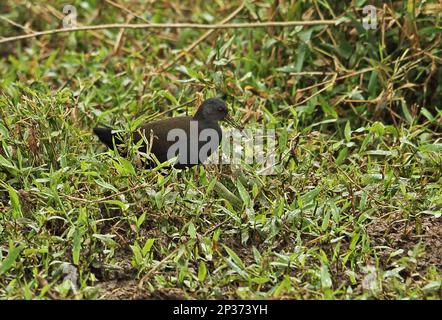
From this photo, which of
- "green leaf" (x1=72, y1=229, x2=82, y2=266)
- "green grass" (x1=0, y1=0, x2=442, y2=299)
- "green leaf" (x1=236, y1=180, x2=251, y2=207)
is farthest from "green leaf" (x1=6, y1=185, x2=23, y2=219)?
"green leaf" (x1=236, y1=180, x2=251, y2=207)

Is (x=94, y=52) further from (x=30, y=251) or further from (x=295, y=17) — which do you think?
(x=30, y=251)

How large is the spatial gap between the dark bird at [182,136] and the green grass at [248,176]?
12 cm

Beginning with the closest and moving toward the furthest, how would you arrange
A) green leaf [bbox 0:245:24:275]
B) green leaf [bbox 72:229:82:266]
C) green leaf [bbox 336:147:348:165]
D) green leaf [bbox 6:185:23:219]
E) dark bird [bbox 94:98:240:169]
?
1. green leaf [bbox 0:245:24:275]
2. green leaf [bbox 72:229:82:266]
3. green leaf [bbox 6:185:23:219]
4. dark bird [bbox 94:98:240:169]
5. green leaf [bbox 336:147:348:165]

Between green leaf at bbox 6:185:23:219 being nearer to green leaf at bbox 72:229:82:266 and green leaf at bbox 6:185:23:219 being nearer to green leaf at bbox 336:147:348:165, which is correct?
green leaf at bbox 72:229:82:266

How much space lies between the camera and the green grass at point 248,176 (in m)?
4.85

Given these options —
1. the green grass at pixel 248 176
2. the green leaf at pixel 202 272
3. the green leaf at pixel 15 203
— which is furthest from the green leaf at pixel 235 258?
the green leaf at pixel 15 203

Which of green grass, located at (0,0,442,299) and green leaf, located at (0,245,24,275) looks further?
green grass, located at (0,0,442,299)

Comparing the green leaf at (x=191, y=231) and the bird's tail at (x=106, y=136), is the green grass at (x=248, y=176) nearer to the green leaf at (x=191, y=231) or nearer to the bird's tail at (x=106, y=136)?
the green leaf at (x=191, y=231)

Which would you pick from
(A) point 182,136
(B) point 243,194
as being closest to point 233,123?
(A) point 182,136

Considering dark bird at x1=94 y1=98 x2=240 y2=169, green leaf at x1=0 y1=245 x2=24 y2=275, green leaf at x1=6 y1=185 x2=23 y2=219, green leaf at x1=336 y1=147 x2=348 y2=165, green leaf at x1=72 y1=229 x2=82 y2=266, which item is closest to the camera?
green leaf at x1=0 y1=245 x2=24 y2=275

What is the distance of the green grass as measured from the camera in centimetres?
485

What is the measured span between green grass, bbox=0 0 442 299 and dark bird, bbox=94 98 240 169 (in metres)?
0.12

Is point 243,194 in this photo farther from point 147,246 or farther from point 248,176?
point 147,246
